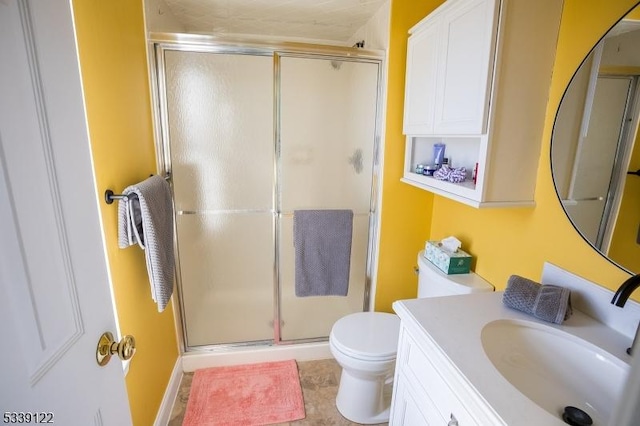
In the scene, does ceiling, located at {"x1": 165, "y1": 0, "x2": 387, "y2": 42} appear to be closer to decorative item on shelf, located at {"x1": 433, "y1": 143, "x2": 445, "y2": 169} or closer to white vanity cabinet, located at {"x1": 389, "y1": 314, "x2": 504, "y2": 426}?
decorative item on shelf, located at {"x1": 433, "y1": 143, "x2": 445, "y2": 169}

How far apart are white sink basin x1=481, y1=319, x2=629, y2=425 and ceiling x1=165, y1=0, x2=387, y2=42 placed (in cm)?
177

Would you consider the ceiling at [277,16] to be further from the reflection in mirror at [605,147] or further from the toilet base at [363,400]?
the toilet base at [363,400]

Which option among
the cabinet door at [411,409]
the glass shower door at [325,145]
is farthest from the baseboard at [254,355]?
the cabinet door at [411,409]

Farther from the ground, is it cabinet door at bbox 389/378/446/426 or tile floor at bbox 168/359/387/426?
cabinet door at bbox 389/378/446/426

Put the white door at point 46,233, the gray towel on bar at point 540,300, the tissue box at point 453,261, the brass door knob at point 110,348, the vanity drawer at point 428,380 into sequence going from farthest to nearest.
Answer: the tissue box at point 453,261, the gray towel on bar at point 540,300, the vanity drawer at point 428,380, the brass door knob at point 110,348, the white door at point 46,233

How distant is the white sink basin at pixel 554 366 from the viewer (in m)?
0.83

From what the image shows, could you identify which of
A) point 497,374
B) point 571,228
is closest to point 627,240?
point 571,228

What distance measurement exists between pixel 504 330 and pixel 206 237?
1.63 m

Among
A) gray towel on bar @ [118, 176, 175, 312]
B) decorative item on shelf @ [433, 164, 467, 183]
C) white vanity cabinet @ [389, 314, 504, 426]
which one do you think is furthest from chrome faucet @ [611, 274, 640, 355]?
gray towel on bar @ [118, 176, 175, 312]

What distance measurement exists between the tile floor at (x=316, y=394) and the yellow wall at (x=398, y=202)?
54 centimetres

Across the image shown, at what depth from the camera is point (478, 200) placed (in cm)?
122

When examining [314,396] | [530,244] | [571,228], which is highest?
[571,228]

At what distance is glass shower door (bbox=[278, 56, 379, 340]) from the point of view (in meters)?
1.84

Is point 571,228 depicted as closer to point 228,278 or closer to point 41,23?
point 41,23
